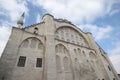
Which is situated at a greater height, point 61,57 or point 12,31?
point 12,31

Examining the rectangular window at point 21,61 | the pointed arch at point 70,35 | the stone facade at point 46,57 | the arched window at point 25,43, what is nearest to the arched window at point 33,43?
the stone facade at point 46,57

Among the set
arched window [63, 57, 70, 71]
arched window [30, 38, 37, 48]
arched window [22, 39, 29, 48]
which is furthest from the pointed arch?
arched window [22, 39, 29, 48]

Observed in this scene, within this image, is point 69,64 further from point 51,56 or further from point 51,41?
point 51,41

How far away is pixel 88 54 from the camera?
57.3 feet

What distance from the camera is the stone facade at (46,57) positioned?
9.80 meters

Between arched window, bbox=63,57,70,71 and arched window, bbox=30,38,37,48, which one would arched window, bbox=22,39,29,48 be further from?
arched window, bbox=63,57,70,71

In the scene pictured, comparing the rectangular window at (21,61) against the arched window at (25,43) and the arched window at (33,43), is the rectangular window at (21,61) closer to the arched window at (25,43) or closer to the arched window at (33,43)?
the arched window at (25,43)

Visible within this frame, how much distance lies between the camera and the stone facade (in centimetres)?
980

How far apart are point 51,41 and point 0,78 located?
732 centimetres

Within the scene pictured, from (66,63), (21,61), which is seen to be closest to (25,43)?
(21,61)

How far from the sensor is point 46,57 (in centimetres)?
1159

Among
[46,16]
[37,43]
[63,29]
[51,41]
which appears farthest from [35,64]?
[63,29]

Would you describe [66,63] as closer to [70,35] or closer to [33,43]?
[33,43]

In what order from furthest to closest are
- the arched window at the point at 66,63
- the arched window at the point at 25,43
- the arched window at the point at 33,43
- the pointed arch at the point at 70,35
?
the pointed arch at the point at 70,35
the arched window at the point at 66,63
the arched window at the point at 33,43
the arched window at the point at 25,43
